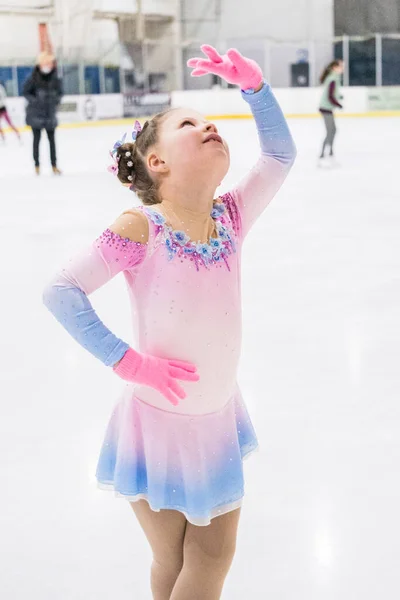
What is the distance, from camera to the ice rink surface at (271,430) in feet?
5.65

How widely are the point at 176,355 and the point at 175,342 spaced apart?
2cm

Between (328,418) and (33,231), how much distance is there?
3900 millimetres

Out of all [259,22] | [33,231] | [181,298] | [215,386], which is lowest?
[33,231]

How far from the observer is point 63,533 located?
188 centimetres

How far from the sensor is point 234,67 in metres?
1.31

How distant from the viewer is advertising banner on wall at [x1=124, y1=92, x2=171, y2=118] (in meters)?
18.7

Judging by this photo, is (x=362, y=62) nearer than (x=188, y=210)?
No

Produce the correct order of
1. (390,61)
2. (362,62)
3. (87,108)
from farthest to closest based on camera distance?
1. (362,62)
2. (390,61)
3. (87,108)

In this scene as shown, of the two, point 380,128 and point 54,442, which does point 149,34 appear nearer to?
point 380,128

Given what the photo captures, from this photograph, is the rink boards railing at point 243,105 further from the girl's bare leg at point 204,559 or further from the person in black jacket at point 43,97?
the girl's bare leg at point 204,559

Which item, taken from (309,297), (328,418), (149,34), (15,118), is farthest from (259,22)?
(328,418)

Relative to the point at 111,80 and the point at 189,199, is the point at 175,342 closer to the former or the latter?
the point at 189,199

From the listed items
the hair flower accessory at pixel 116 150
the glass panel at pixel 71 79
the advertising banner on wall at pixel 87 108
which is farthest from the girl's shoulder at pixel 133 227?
the glass panel at pixel 71 79

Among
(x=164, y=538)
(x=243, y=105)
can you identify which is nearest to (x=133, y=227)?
(x=164, y=538)
